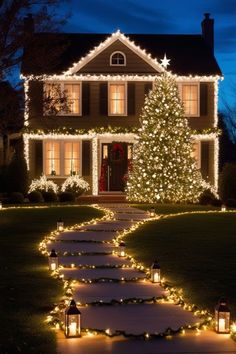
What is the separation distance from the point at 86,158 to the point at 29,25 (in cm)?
1301

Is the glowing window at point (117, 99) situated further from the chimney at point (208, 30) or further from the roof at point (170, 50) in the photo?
the chimney at point (208, 30)

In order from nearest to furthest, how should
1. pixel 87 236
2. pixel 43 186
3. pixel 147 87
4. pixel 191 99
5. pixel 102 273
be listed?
pixel 102 273 < pixel 87 236 < pixel 43 186 < pixel 147 87 < pixel 191 99

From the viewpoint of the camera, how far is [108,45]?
99.0ft

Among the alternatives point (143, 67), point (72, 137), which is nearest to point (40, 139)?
point (72, 137)

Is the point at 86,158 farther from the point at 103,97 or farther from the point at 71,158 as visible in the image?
the point at 103,97

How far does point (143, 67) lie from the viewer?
99.5 ft

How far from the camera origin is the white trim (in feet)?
98.4

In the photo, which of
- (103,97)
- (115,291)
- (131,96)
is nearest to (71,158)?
(103,97)

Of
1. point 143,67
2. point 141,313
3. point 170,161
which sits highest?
point 143,67

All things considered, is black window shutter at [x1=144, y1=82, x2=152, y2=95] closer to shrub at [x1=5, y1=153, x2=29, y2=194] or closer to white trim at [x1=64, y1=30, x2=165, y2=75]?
white trim at [x1=64, y1=30, x2=165, y2=75]

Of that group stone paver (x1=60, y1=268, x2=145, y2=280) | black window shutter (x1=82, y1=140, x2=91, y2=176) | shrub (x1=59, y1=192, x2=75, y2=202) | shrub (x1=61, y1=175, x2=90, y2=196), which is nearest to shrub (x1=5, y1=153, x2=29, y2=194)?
shrub (x1=59, y1=192, x2=75, y2=202)

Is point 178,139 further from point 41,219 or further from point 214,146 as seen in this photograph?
point 41,219

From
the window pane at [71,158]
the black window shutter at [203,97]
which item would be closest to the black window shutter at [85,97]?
the window pane at [71,158]

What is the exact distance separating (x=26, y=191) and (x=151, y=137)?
5520 millimetres
